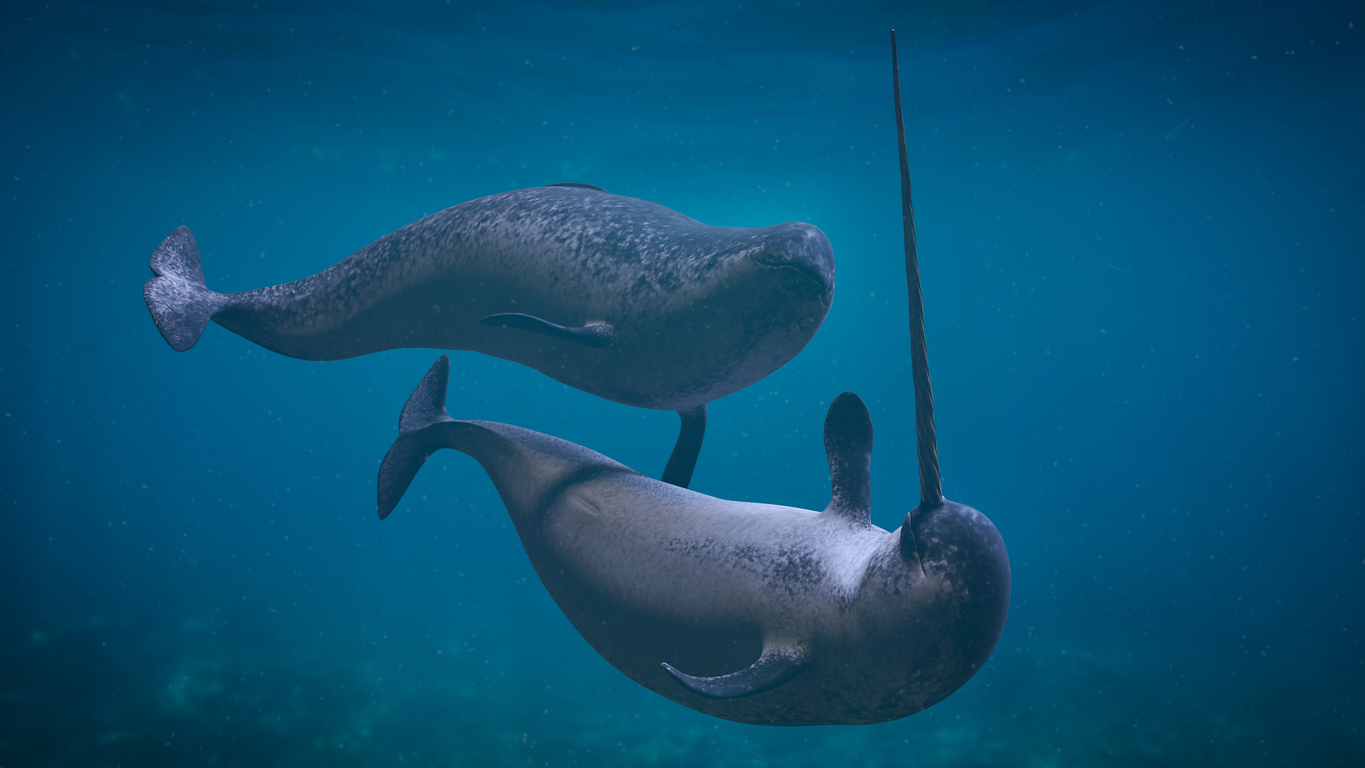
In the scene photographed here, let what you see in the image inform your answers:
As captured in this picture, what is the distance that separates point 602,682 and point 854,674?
12800mm

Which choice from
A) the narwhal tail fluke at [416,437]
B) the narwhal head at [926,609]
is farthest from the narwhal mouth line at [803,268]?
the narwhal tail fluke at [416,437]

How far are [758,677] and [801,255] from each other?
4.68 feet

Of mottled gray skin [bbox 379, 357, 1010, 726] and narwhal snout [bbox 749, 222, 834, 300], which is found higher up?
narwhal snout [bbox 749, 222, 834, 300]

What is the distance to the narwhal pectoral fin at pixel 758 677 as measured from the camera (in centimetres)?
192

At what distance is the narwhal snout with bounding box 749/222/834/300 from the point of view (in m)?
2.13

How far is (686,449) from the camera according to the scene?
11.0 ft

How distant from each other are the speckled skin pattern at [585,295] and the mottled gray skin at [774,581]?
49 centimetres

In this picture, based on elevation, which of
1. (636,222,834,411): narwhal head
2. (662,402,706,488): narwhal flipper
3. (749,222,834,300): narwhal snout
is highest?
(749,222,834,300): narwhal snout

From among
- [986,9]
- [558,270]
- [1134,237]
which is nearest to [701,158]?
[986,9]

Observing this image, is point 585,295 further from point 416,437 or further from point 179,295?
point 179,295

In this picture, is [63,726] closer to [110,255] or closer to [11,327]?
[110,255]

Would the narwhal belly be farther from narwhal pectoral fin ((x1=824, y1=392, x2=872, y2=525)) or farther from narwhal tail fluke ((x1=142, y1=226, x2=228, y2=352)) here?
narwhal tail fluke ((x1=142, y1=226, x2=228, y2=352))

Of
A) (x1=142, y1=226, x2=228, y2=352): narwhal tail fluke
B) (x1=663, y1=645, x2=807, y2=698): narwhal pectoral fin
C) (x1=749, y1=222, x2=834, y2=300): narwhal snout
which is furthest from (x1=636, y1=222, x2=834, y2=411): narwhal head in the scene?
(x1=142, y1=226, x2=228, y2=352): narwhal tail fluke

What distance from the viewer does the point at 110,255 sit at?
29188mm
